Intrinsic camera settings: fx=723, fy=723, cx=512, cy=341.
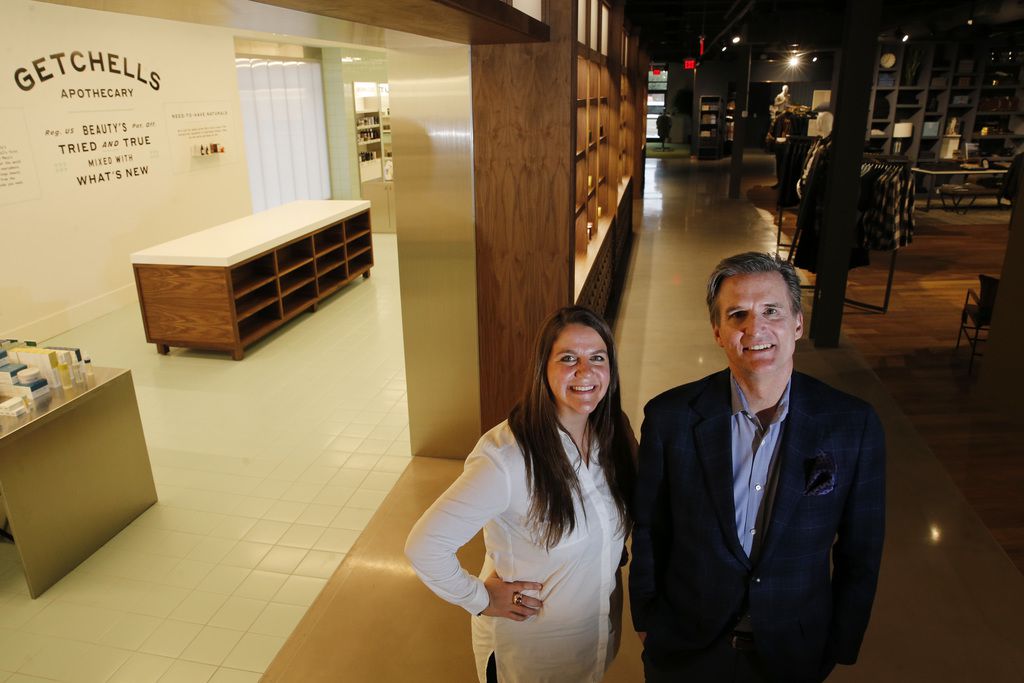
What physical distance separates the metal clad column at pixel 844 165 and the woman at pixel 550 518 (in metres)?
5.28

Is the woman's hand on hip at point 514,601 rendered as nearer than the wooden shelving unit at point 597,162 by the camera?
Yes

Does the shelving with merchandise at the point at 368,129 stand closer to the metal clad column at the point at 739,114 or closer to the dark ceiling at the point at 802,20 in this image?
the dark ceiling at the point at 802,20

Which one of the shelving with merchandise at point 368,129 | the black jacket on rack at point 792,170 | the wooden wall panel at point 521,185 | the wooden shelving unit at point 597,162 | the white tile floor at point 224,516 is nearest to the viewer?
the white tile floor at point 224,516

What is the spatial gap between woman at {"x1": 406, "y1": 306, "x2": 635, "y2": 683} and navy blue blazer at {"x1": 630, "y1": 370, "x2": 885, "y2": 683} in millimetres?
115

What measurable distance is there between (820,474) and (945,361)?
5637 mm

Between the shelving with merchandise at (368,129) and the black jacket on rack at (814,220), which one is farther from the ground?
the shelving with merchandise at (368,129)

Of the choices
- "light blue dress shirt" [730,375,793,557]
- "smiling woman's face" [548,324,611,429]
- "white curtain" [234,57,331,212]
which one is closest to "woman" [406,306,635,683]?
"smiling woman's face" [548,324,611,429]

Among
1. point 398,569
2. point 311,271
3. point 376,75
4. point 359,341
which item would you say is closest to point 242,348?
point 359,341

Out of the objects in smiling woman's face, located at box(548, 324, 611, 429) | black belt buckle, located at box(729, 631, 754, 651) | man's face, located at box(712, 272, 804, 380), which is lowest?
black belt buckle, located at box(729, 631, 754, 651)

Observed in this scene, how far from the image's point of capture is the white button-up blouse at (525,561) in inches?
68.7

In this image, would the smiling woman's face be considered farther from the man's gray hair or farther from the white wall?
the white wall

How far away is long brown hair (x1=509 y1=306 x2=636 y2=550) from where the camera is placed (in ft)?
5.78

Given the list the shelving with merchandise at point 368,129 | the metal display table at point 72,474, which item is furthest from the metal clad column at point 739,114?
the metal display table at point 72,474

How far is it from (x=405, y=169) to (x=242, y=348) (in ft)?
11.5
